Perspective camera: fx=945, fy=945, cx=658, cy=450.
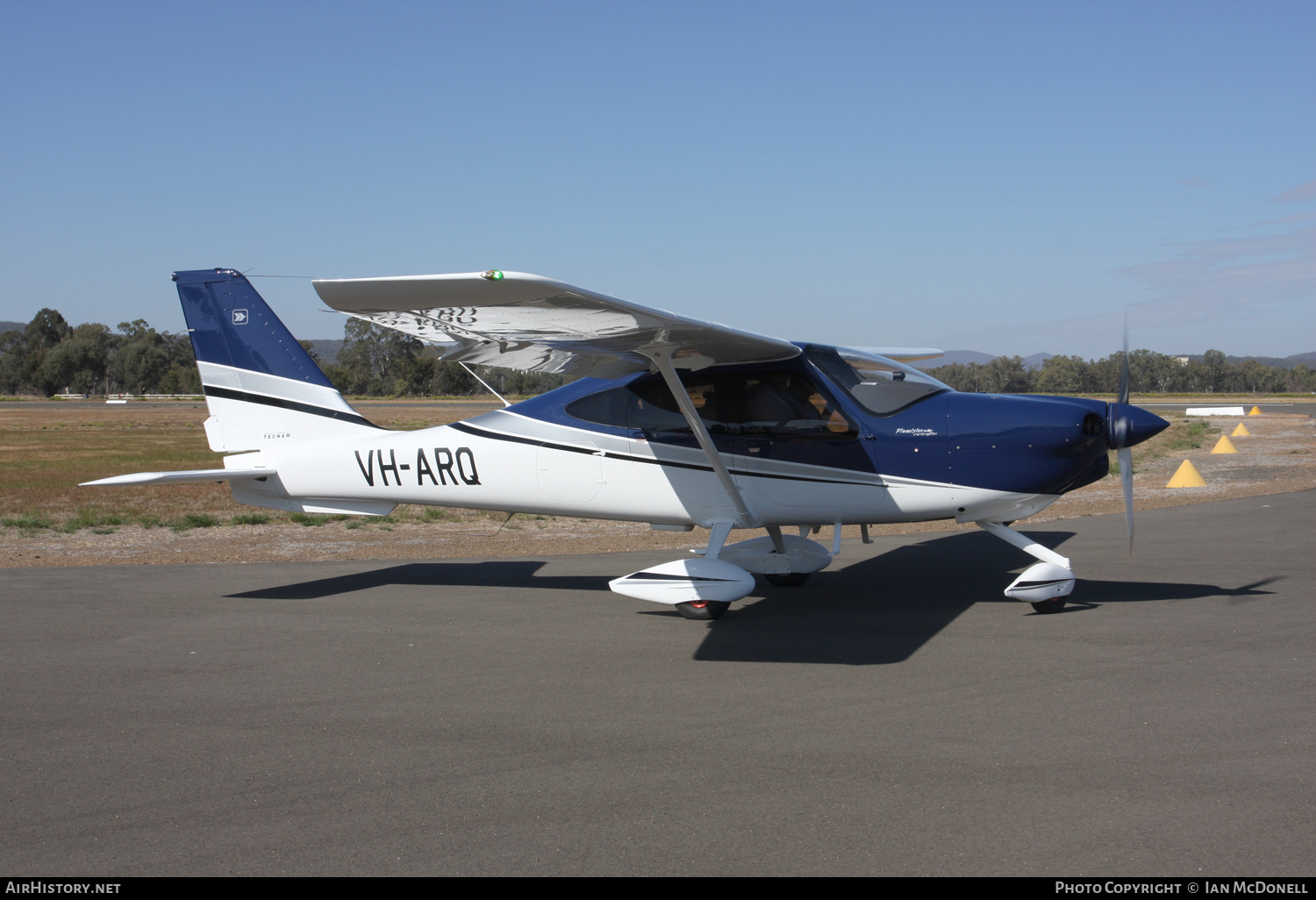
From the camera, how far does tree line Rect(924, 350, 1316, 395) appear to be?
6831 cm

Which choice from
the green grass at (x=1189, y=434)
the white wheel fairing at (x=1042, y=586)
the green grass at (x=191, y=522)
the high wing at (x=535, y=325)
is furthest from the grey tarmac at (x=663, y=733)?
the green grass at (x=1189, y=434)

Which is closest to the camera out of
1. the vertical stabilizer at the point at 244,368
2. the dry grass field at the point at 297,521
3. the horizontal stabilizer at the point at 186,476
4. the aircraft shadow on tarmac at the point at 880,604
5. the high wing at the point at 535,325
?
the high wing at the point at 535,325

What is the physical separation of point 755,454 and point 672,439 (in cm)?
75

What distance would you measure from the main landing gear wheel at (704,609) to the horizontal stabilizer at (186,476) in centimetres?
450

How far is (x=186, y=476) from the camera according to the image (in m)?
8.70

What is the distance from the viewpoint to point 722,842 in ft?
11.6

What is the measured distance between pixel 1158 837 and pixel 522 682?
141 inches

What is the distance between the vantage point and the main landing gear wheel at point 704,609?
759cm

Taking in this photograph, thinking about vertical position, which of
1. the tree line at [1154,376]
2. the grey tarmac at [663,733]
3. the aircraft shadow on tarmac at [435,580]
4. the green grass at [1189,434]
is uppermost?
the tree line at [1154,376]

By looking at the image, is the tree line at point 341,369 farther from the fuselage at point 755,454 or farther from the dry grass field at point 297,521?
the fuselage at point 755,454

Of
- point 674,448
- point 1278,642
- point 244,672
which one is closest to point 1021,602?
point 1278,642

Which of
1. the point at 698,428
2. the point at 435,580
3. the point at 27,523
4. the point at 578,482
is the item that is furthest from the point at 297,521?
the point at 698,428

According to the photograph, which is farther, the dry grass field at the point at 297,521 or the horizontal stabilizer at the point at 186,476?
the dry grass field at the point at 297,521

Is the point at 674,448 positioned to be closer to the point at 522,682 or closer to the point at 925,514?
the point at 925,514
